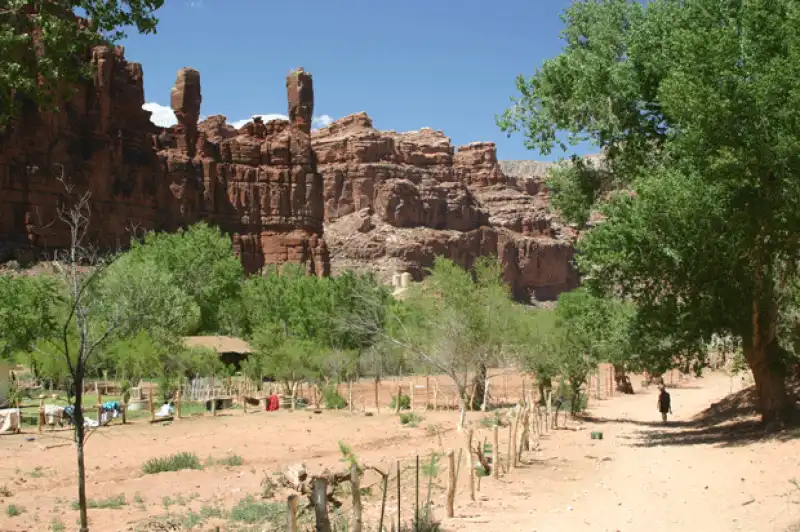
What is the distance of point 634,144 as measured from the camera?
61.7 feet

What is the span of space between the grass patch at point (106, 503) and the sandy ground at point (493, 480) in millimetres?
195

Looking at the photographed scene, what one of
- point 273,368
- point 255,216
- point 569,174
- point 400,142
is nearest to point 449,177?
point 400,142

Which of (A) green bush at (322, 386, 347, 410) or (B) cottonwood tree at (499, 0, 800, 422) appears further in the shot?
(A) green bush at (322, 386, 347, 410)

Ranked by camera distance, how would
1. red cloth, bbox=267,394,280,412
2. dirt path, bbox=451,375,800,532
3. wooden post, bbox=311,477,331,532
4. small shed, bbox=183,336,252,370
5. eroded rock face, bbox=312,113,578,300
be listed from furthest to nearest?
eroded rock face, bbox=312,113,578,300 → small shed, bbox=183,336,252,370 → red cloth, bbox=267,394,280,412 → dirt path, bbox=451,375,800,532 → wooden post, bbox=311,477,331,532

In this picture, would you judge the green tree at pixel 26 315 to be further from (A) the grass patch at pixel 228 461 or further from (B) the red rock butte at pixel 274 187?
(A) the grass patch at pixel 228 461

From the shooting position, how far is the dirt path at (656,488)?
1112cm

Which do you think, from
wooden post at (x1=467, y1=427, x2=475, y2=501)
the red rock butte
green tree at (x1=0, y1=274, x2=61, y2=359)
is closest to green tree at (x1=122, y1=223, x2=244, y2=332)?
the red rock butte

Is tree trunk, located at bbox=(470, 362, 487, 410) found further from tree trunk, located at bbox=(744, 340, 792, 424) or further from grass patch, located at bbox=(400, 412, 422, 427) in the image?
tree trunk, located at bbox=(744, 340, 792, 424)

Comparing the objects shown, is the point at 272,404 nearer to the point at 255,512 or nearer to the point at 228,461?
the point at 228,461

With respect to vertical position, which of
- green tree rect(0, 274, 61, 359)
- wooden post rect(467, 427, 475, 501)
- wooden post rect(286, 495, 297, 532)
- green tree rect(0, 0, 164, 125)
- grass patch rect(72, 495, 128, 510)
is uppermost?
green tree rect(0, 0, 164, 125)

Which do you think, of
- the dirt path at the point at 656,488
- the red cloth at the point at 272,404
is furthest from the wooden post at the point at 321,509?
the red cloth at the point at 272,404

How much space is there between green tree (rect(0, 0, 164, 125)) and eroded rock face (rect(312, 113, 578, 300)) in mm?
107167

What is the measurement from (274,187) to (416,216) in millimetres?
33945

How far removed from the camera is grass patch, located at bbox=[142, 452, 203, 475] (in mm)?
17541
